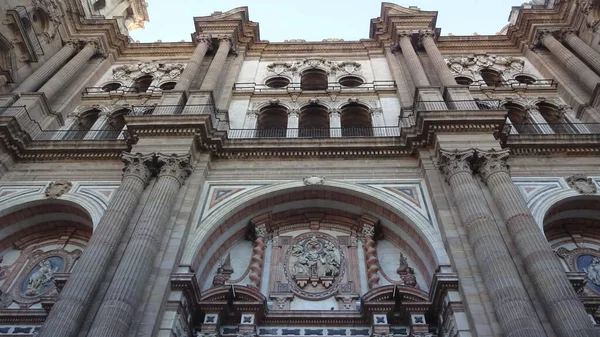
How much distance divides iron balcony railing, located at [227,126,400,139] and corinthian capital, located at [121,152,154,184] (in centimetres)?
383

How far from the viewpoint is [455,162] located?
562 inches

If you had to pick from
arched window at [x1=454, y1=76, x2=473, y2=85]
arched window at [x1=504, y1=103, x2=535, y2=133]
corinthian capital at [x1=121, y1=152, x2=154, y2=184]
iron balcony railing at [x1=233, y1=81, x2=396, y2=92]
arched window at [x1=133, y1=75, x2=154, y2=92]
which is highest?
arched window at [x1=133, y1=75, x2=154, y2=92]

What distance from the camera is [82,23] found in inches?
993

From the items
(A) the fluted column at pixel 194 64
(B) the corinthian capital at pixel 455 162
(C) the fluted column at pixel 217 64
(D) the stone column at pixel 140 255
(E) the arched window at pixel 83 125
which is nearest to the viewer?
(D) the stone column at pixel 140 255

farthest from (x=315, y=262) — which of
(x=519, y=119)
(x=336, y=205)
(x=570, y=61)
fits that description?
(x=570, y=61)

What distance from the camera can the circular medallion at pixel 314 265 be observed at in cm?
1352

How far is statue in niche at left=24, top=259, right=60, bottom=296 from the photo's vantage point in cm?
1400

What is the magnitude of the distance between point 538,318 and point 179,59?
20.1m

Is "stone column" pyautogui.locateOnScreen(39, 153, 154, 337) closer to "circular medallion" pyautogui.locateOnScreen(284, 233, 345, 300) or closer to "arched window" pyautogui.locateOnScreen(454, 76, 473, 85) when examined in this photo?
"circular medallion" pyautogui.locateOnScreen(284, 233, 345, 300)

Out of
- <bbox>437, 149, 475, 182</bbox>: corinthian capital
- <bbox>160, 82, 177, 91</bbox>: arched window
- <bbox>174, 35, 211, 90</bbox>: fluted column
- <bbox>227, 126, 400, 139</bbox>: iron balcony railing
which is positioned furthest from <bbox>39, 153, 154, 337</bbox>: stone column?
<bbox>160, 82, 177, 91</bbox>: arched window

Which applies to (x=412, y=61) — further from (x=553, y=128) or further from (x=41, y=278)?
(x=41, y=278)

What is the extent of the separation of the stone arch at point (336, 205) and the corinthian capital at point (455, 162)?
4.97 feet

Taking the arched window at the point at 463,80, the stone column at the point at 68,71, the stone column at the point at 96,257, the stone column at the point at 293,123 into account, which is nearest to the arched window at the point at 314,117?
the stone column at the point at 293,123

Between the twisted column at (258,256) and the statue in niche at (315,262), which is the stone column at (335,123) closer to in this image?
the statue in niche at (315,262)
